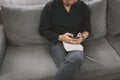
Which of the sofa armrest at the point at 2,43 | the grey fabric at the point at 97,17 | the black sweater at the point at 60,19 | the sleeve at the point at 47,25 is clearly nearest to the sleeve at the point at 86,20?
the black sweater at the point at 60,19

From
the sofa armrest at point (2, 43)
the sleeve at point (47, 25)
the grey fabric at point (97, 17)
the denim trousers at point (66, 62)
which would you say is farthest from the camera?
the grey fabric at point (97, 17)

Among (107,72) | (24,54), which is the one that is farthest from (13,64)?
(107,72)

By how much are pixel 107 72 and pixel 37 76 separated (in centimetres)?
66

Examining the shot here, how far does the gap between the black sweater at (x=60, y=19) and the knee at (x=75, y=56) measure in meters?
0.26

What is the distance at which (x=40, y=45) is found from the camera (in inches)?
87.0

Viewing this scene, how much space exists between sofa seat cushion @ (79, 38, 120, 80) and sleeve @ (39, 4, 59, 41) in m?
0.38

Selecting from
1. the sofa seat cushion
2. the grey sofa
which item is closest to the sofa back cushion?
the grey sofa

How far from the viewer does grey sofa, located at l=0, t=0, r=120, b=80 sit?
1.86 metres

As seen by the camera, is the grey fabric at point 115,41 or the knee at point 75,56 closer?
the knee at point 75,56

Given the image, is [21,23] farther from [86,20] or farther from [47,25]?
[86,20]

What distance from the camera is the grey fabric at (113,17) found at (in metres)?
2.30

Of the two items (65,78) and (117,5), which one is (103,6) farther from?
(65,78)

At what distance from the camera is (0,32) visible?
2143 mm

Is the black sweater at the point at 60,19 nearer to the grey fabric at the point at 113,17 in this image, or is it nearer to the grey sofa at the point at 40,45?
the grey sofa at the point at 40,45
